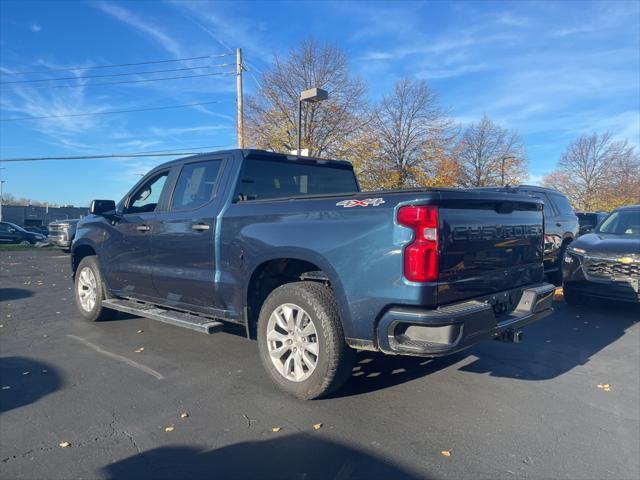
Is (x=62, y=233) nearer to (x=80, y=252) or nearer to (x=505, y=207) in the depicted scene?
(x=80, y=252)

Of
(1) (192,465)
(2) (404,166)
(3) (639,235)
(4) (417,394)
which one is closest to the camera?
(1) (192,465)

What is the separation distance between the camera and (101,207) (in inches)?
228

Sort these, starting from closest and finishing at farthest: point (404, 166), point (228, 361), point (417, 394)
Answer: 1. point (417, 394)
2. point (228, 361)
3. point (404, 166)

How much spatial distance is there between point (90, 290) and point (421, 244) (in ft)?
16.6

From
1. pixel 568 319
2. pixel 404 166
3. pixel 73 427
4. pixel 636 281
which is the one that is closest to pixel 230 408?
pixel 73 427

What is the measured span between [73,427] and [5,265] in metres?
13.3

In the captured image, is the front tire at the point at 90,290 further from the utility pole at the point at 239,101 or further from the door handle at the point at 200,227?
the utility pole at the point at 239,101

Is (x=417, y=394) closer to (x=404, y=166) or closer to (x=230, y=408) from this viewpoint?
(x=230, y=408)

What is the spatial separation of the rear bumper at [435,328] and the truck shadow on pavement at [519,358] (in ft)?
3.23

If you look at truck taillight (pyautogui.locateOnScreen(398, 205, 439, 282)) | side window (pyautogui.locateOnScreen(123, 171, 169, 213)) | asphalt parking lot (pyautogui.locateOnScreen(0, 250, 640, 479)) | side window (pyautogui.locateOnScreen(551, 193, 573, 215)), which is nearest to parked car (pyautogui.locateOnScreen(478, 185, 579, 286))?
side window (pyautogui.locateOnScreen(551, 193, 573, 215))

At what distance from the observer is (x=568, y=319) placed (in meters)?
6.55

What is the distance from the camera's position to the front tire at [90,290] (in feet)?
20.0

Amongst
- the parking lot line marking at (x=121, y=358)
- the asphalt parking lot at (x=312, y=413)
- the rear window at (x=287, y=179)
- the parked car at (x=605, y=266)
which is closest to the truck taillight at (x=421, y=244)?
the asphalt parking lot at (x=312, y=413)

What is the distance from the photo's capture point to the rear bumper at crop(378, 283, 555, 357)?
2996 millimetres
